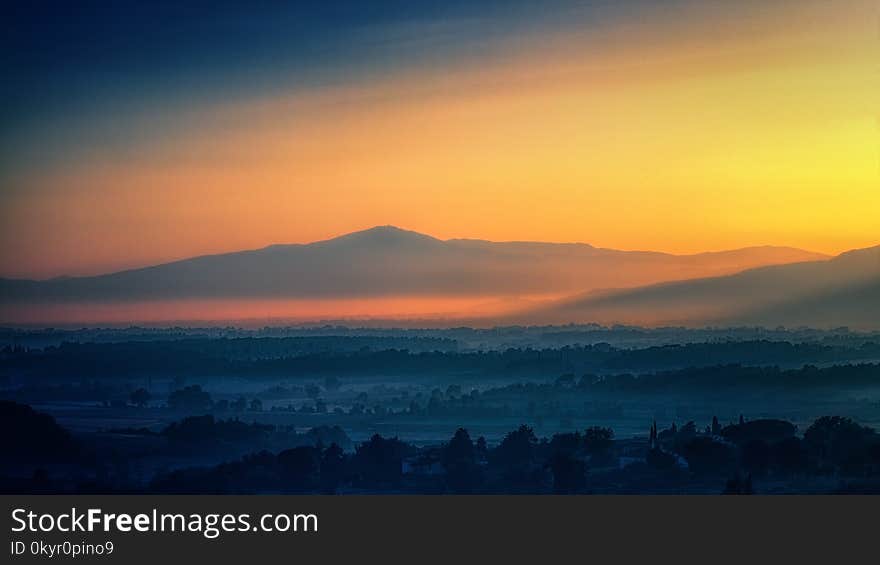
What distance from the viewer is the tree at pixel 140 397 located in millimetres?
58625

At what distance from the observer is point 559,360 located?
6806cm

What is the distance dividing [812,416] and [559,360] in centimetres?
2044

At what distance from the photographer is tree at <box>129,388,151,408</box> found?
192 feet

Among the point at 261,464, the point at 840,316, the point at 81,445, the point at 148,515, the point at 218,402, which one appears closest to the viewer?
the point at 148,515

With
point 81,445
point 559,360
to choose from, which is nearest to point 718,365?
point 559,360

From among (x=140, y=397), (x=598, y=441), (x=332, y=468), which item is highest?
(x=140, y=397)

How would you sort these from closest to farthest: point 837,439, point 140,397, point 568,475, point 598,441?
point 568,475, point 837,439, point 598,441, point 140,397

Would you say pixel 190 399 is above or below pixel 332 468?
above

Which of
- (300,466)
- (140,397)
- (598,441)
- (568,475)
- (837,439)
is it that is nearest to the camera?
(568,475)

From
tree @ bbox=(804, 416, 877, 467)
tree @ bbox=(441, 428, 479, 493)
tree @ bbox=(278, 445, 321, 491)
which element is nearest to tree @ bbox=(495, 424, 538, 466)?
tree @ bbox=(441, 428, 479, 493)

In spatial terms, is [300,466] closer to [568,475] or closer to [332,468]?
[332,468]

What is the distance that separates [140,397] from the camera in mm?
59656

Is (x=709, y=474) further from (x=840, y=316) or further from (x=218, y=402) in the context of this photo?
(x=840, y=316)

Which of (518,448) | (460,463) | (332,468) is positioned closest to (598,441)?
(518,448)
